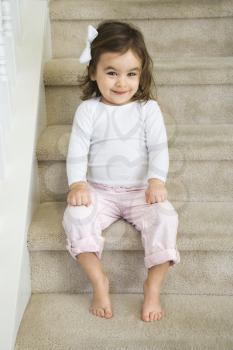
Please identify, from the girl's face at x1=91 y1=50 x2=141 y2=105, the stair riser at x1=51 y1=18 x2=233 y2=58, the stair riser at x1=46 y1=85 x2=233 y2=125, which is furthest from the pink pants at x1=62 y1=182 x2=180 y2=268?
the stair riser at x1=51 y1=18 x2=233 y2=58

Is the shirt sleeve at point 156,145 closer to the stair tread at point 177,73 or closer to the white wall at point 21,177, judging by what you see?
the stair tread at point 177,73

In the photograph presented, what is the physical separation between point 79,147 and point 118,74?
0.83 feet

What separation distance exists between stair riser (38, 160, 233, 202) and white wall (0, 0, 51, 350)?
0.20 feet

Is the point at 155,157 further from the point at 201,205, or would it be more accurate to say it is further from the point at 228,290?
the point at 228,290

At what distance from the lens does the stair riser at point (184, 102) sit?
1633mm

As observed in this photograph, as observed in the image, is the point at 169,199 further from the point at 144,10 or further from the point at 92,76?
the point at 144,10

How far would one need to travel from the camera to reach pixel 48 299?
130 cm

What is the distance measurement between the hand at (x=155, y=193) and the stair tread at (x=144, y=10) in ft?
2.81

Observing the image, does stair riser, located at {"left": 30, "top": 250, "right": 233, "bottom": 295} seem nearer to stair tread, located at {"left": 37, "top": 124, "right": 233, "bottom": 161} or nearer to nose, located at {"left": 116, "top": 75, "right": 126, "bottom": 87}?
stair tread, located at {"left": 37, "top": 124, "right": 233, "bottom": 161}

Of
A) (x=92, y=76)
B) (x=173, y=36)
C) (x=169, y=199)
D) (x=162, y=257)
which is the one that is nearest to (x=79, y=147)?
(x=92, y=76)

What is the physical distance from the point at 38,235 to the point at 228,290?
1.92 ft

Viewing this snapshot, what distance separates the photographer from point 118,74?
1.33 m

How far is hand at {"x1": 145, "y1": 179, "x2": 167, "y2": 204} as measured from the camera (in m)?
1.28

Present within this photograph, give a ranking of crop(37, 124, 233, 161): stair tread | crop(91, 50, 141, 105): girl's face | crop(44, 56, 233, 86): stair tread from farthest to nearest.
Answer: crop(44, 56, 233, 86): stair tread < crop(37, 124, 233, 161): stair tread < crop(91, 50, 141, 105): girl's face
